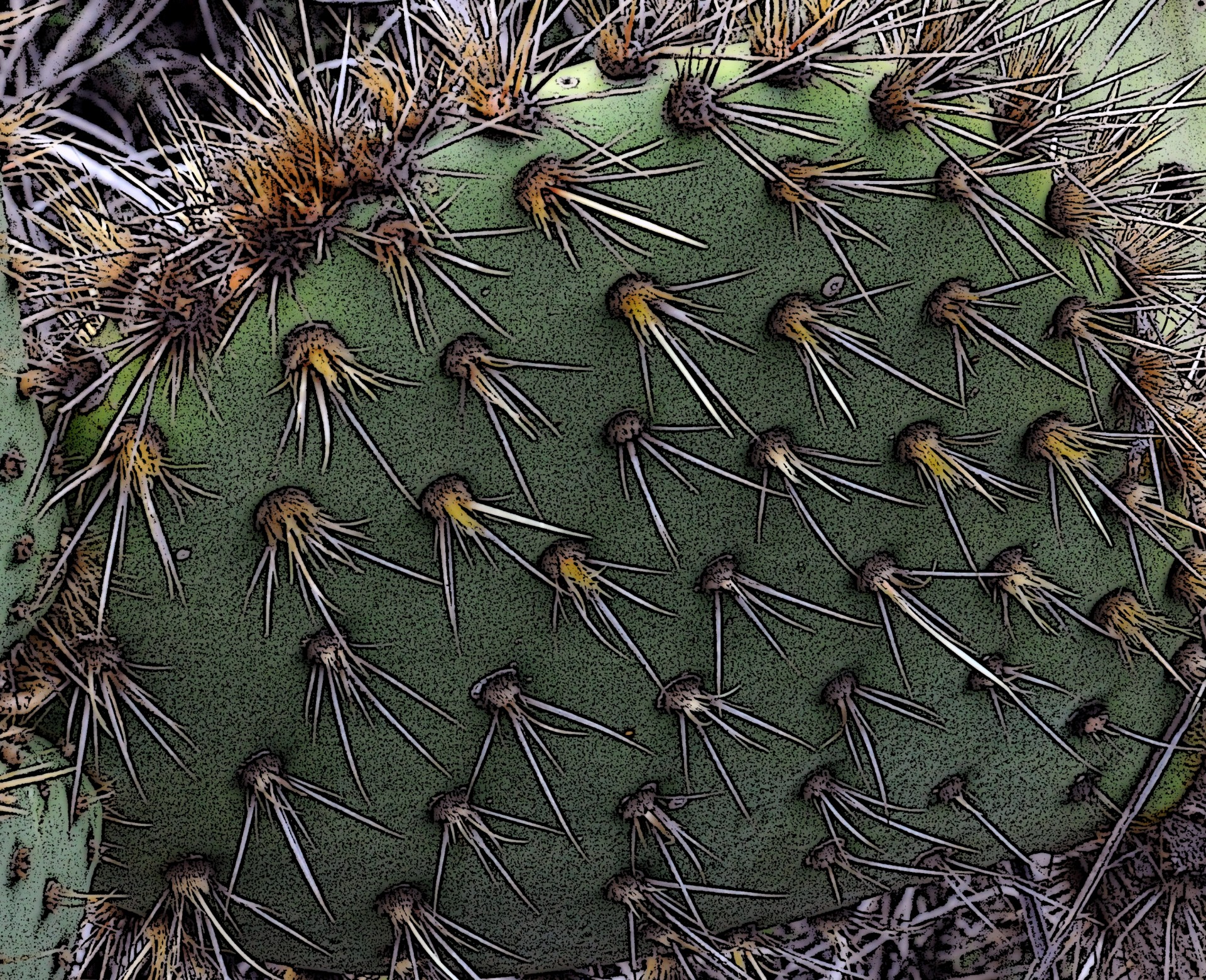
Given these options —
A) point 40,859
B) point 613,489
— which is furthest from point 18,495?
point 613,489

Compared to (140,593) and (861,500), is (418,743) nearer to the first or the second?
(140,593)

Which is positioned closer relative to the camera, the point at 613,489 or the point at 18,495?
the point at 18,495

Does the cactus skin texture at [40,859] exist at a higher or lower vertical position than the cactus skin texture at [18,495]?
lower

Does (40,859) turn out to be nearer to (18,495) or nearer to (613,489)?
(18,495)

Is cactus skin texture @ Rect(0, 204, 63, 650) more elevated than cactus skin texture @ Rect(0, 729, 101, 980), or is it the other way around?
cactus skin texture @ Rect(0, 204, 63, 650)
